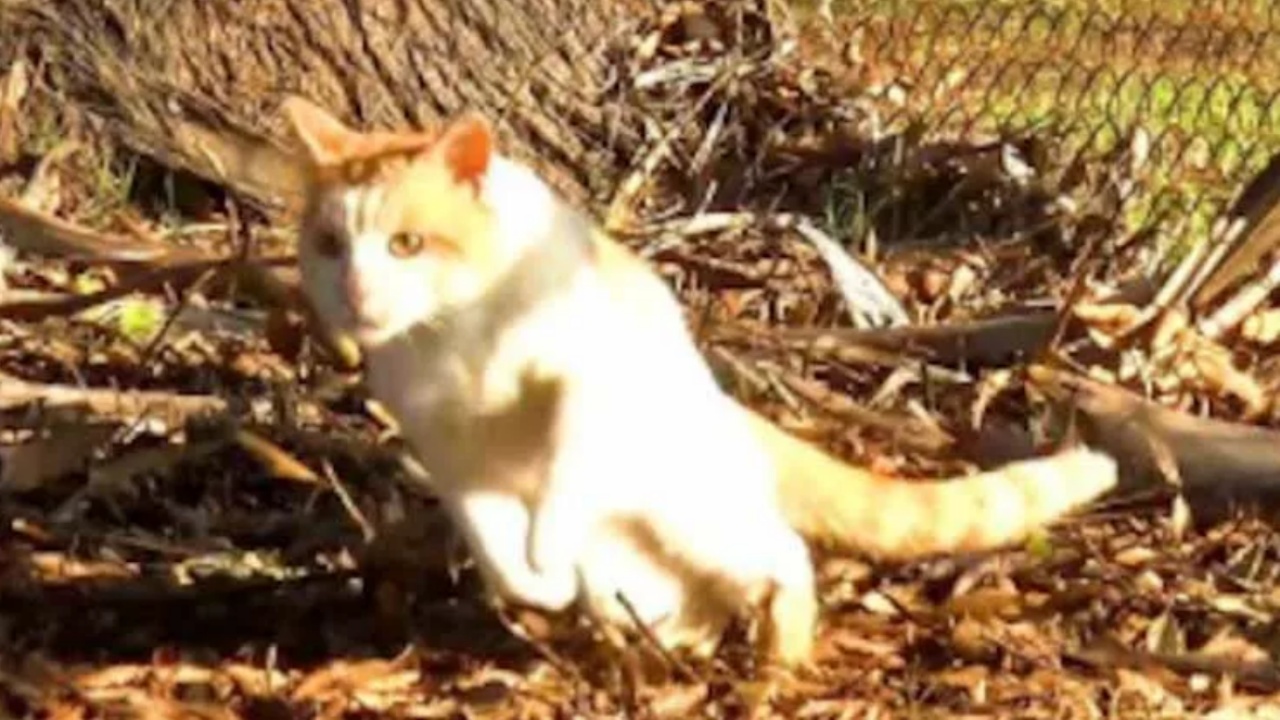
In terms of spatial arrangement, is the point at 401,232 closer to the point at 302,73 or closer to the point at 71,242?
the point at 71,242

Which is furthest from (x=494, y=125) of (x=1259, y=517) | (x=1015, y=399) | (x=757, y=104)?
(x=1259, y=517)

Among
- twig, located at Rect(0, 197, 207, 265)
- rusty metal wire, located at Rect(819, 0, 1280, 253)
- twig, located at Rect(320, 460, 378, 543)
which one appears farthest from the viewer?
rusty metal wire, located at Rect(819, 0, 1280, 253)

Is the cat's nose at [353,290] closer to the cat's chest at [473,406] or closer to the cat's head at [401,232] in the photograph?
the cat's head at [401,232]

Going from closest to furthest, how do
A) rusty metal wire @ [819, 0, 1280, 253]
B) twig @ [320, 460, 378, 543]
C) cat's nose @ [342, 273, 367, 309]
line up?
cat's nose @ [342, 273, 367, 309], twig @ [320, 460, 378, 543], rusty metal wire @ [819, 0, 1280, 253]

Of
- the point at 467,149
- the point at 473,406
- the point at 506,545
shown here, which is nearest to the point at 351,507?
the point at 506,545

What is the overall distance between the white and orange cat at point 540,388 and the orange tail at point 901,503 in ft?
0.31

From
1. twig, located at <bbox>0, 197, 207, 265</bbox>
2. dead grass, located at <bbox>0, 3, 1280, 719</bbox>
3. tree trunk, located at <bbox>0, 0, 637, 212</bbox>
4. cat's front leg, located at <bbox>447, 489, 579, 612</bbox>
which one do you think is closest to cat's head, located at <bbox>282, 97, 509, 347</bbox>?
cat's front leg, located at <bbox>447, 489, 579, 612</bbox>

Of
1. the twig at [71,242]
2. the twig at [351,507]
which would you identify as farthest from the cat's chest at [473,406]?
the twig at [71,242]

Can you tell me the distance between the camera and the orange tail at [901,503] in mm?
4078

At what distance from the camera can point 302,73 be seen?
5.75 meters

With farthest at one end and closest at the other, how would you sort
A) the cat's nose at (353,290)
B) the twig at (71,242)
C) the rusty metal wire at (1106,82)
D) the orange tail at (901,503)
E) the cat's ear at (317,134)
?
the rusty metal wire at (1106,82) < the twig at (71,242) < the orange tail at (901,503) < the cat's ear at (317,134) < the cat's nose at (353,290)

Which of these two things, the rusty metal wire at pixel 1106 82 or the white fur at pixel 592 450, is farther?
the rusty metal wire at pixel 1106 82

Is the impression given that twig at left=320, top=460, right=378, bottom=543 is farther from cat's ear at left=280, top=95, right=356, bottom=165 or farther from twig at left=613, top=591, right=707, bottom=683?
cat's ear at left=280, top=95, right=356, bottom=165

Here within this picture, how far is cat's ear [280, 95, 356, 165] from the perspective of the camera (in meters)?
3.76
